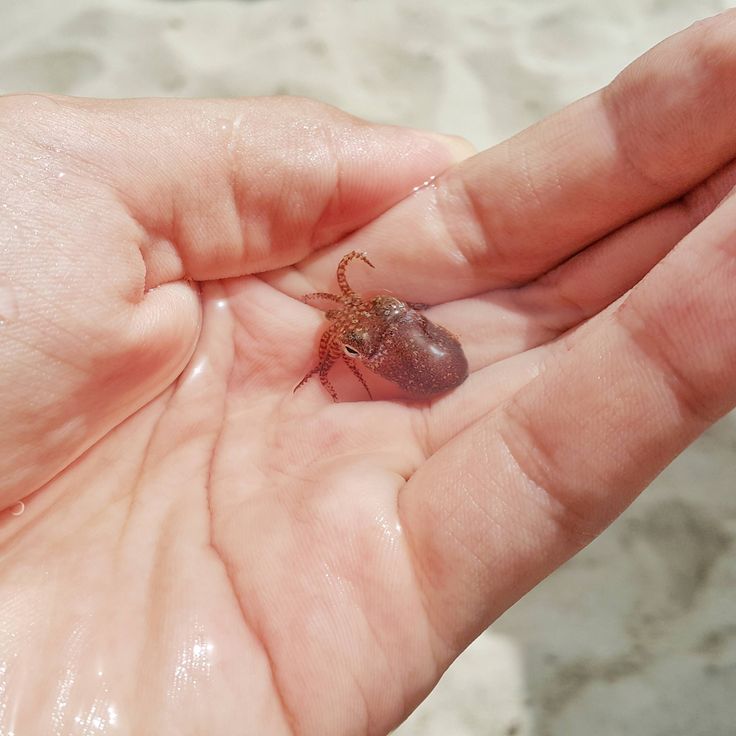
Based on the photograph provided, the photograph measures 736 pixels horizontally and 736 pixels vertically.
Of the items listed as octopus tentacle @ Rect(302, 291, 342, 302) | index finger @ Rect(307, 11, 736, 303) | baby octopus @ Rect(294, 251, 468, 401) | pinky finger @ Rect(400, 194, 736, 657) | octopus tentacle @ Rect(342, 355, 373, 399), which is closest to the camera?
pinky finger @ Rect(400, 194, 736, 657)

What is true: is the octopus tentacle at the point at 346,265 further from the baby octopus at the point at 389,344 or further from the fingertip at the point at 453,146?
the fingertip at the point at 453,146

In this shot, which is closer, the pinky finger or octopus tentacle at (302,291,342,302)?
the pinky finger

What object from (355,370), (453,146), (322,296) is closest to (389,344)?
(355,370)

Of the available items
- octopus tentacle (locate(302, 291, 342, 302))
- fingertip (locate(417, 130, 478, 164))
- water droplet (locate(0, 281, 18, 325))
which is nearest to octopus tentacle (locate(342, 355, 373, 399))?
octopus tentacle (locate(302, 291, 342, 302))

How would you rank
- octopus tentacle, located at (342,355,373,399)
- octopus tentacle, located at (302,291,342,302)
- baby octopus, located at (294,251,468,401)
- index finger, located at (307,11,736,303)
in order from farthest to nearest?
octopus tentacle, located at (302,291,342,302), octopus tentacle, located at (342,355,373,399), baby octopus, located at (294,251,468,401), index finger, located at (307,11,736,303)

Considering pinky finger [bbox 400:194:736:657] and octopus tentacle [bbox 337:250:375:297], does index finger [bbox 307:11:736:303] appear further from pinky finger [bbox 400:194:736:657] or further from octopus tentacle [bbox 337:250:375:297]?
pinky finger [bbox 400:194:736:657]

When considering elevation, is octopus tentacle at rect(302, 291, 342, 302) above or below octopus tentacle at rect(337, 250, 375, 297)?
below
